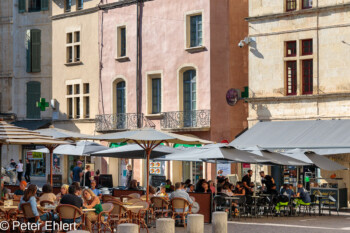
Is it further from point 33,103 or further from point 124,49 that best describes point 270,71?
point 33,103

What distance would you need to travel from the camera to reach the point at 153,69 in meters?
39.8

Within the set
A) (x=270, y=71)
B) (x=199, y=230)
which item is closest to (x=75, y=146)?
(x=270, y=71)

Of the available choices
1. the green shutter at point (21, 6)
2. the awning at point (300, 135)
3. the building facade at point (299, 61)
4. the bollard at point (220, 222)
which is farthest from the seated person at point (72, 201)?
the green shutter at point (21, 6)

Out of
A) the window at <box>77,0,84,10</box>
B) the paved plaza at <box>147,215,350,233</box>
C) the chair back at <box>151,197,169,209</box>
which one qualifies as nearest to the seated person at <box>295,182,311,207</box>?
the paved plaza at <box>147,215,350,233</box>

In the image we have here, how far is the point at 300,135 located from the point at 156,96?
10.5 metres

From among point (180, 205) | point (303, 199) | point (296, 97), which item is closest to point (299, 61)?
point (296, 97)

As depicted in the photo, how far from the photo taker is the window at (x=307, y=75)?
107ft

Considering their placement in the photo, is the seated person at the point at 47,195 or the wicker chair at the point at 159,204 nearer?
the seated person at the point at 47,195

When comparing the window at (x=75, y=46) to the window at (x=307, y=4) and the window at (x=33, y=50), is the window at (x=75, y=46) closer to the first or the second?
the window at (x=33, y=50)

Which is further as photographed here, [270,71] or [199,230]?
[270,71]

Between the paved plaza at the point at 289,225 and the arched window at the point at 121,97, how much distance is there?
1707 cm

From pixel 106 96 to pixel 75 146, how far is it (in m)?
11.5

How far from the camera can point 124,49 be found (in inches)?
1646

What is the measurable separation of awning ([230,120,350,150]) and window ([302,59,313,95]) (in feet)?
4.48
